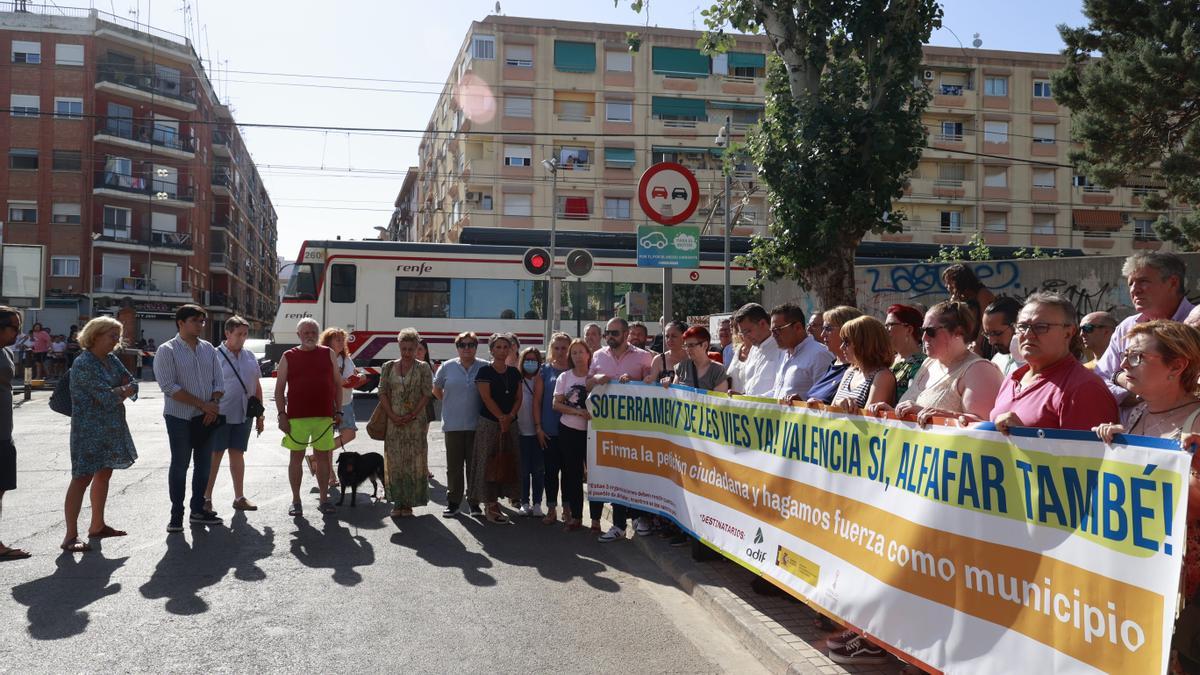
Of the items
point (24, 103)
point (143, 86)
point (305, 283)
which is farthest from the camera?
point (143, 86)

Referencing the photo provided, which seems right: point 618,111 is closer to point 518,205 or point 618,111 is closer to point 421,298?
point 518,205

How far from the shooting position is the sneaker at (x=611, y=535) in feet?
25.4

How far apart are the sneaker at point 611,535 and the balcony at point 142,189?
1981 inches

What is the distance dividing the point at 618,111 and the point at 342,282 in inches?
1208

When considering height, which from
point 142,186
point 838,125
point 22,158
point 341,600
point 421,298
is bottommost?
point 341,600

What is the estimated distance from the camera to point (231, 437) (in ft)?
29.3

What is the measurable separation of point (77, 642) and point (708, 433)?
12.7 feet

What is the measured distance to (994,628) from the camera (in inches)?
137

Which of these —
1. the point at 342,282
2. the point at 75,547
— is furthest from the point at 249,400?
the point at 342,282

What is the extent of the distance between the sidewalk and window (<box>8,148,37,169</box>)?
171 feet

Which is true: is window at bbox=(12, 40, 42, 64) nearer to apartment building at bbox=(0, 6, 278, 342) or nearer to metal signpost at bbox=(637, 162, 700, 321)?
apartment building at bbox=(0, 6, 278, 342)

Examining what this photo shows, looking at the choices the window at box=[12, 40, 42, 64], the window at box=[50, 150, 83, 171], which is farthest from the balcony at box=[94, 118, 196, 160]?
the window at box=[12, 40, 42, 64]

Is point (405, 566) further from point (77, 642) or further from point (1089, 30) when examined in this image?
point (1089, 30)

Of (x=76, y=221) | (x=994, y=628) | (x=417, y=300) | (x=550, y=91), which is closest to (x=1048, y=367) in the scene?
(x=994, y=628)
